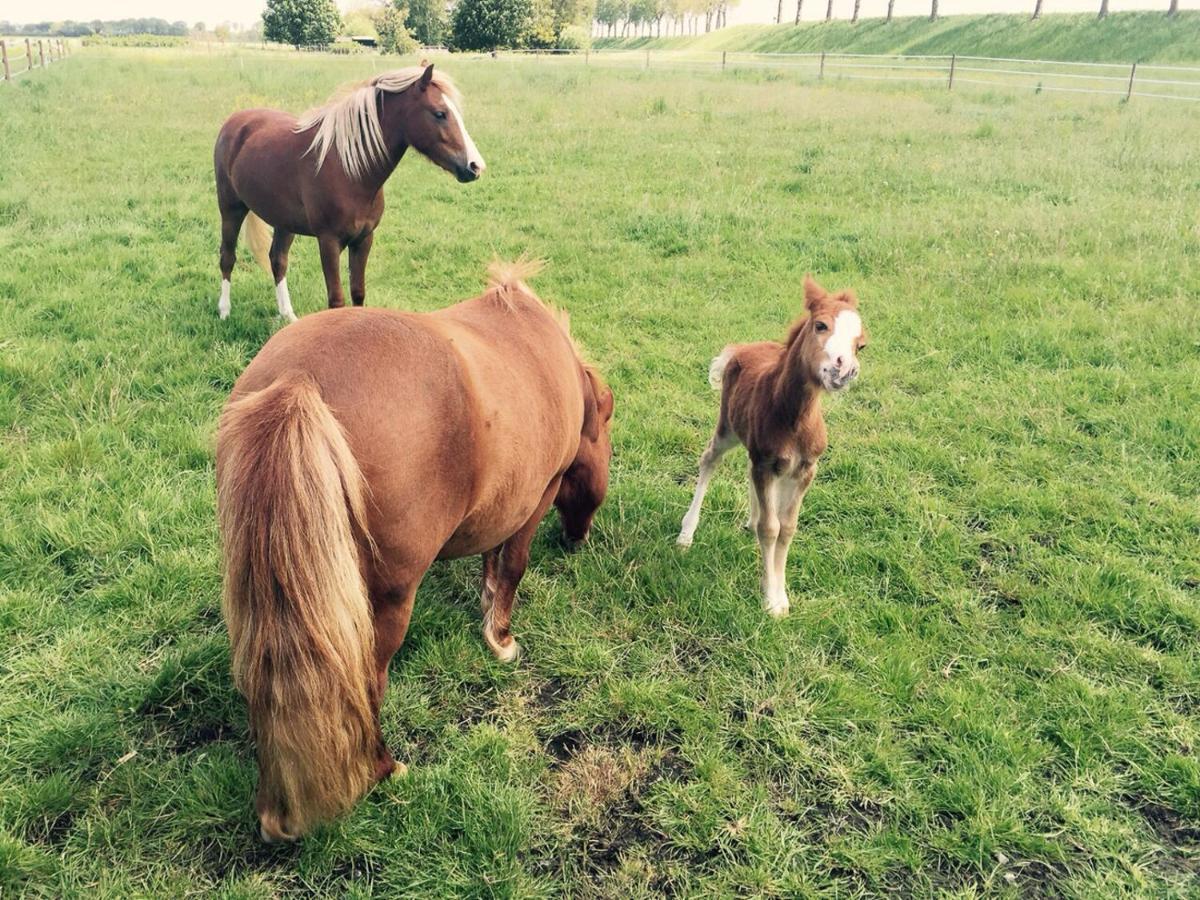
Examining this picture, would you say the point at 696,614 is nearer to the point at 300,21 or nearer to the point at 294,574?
the point at 294,574

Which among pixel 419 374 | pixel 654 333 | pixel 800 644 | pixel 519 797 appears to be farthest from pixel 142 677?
pixel 654 333

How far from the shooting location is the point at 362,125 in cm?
538

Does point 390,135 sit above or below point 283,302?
above

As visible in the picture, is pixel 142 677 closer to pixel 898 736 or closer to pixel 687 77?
pixel 898 736

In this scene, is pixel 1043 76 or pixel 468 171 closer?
pixel 468 171

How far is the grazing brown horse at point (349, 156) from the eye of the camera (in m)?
5.33

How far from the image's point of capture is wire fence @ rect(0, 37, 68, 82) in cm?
2319

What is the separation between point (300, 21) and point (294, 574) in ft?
217

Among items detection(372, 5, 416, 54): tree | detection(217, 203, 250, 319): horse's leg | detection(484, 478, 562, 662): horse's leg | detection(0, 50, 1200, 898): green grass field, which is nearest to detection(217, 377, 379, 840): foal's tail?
detection(0, 50, 1200, 898): green grass field

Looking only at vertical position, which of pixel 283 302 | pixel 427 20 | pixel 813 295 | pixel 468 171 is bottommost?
pixel 283 302

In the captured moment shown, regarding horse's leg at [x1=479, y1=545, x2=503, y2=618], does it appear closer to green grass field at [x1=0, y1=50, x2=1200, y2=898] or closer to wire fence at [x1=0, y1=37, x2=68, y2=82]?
green grass field at [x1=0, y1=50, x2=1200, y2=898]

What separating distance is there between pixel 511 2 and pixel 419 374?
176 ft

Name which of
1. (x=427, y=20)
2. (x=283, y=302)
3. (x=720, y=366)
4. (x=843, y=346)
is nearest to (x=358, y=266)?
Result: (x=283, y=302)

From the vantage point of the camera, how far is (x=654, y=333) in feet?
20.5
